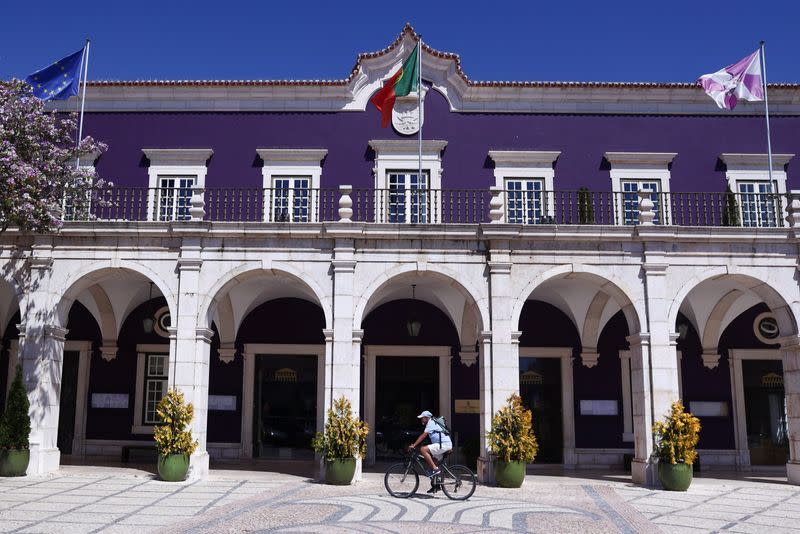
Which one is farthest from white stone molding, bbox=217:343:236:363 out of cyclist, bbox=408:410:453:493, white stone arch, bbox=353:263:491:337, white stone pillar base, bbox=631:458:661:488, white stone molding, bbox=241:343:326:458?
white stone pillar base, bbox=631:458:661:488

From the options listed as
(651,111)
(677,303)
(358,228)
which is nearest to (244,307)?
(358,228)

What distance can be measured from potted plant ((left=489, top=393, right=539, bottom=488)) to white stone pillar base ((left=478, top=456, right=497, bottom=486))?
17 centimetres

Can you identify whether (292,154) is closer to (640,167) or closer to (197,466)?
(197,466)

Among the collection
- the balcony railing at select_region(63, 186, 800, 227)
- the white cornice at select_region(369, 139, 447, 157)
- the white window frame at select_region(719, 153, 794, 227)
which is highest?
the white cornice at select_region(369, 139, 447, 157)

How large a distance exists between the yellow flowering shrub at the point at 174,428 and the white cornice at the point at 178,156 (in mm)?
5762

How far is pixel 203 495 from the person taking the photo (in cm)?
1148

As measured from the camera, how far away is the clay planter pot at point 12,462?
12.9 m

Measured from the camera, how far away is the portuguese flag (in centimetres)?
1529

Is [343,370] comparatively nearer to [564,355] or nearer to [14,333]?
Answer: [564,355]

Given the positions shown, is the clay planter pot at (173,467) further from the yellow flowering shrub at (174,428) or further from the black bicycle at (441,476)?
the black bicycle at (441,476)

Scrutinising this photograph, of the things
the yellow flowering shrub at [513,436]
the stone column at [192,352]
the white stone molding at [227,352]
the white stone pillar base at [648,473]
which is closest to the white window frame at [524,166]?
the yellow flowering shrub at [513,436]

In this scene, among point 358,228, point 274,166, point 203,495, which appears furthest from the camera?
point 274,166

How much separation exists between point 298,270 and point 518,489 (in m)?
5.42

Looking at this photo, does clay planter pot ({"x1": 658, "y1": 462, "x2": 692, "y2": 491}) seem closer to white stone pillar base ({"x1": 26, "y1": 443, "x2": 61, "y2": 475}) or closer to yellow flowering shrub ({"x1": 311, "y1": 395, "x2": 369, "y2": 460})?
yellow flowering shrub ({"x1": 311, "y1": 395, "x2": 369, "y2": 460})
